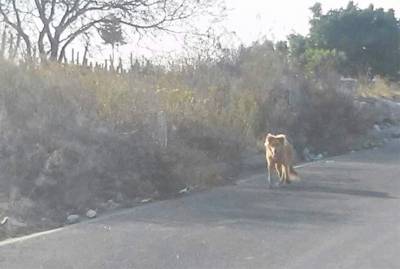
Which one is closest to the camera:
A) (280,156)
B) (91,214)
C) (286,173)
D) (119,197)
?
(91,214)

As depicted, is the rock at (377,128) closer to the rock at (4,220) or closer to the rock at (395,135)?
the rock at (395,135)

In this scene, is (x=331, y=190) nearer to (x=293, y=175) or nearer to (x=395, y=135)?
(x=293, y=175)

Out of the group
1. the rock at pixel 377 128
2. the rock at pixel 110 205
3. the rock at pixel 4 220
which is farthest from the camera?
the rock at pixel 377 128

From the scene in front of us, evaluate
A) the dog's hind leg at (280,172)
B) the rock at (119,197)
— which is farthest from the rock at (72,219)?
the dog's hind leg at (280,172)

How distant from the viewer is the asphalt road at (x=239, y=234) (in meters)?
9.66

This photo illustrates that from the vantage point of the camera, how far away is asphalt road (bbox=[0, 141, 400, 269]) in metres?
9.66

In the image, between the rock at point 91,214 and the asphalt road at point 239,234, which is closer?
the asphalt road at point 239,234

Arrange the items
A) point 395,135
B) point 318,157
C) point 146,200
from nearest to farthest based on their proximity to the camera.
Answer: point 146,200 < point 318,157 < point 395,135

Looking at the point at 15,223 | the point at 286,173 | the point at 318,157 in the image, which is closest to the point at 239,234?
the point at 15,223

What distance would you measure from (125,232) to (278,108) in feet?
46.2

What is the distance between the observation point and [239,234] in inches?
444

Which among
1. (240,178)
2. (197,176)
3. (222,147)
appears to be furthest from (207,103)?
(197,176)

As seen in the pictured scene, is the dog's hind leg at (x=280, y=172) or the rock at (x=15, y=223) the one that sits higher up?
the dog's hind leg at (x=280, y=172)

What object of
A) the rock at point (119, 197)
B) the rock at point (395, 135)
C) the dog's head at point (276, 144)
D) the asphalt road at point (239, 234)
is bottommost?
the asphalt road at point (239, 234)
